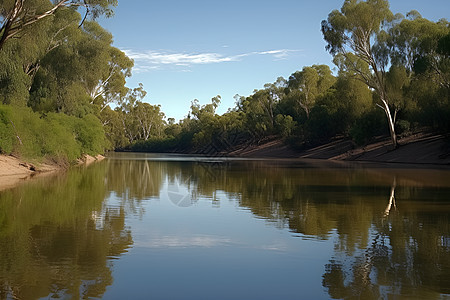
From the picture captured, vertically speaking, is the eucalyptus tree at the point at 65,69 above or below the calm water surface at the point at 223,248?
above

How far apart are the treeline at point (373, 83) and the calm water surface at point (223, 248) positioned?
38.9 meters

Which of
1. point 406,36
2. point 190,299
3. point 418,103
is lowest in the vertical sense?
point 190,299

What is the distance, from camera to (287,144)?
3880 inches

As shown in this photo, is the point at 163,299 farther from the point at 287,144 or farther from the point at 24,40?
the point at 287,144

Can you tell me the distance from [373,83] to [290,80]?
41800 mm

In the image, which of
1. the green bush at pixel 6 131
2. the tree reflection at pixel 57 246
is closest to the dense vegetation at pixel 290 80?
the green bush at pixel 6 131

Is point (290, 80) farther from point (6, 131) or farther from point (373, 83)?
point (6, 131)

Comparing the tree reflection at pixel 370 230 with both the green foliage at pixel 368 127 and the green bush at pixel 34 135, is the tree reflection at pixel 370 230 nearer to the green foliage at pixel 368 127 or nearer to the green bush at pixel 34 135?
the green bush at pixel 34 135

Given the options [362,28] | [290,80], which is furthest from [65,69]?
[290,80]

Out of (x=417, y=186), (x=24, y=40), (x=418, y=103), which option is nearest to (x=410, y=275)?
(x=417, y=186)

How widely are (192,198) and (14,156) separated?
1812cm

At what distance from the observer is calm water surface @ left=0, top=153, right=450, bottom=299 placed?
7164mm

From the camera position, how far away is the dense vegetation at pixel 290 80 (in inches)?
1313

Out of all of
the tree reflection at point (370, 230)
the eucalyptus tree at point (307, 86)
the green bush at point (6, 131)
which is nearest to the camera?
the tree reflection at point (370, 230)
